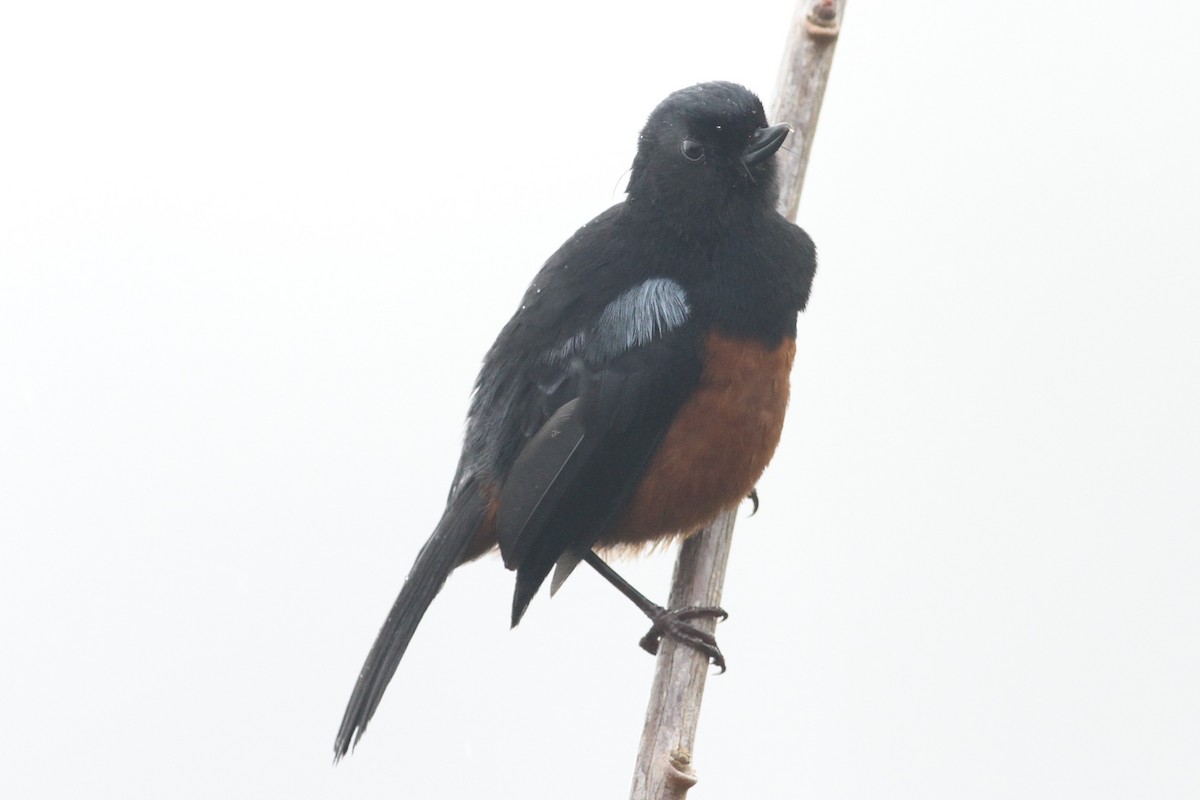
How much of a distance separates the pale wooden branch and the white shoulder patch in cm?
70

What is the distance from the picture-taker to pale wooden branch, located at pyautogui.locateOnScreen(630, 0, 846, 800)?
3.70 metres

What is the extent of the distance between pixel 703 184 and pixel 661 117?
26cm

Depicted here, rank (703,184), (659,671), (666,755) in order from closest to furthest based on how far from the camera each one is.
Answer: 1. (666,755)
2. (659,671)
3. (703,184)

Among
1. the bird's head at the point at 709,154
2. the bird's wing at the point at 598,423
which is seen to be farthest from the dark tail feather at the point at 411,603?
the bird's head at the point at 709,154

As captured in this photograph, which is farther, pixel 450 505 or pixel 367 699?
pixel 450 505

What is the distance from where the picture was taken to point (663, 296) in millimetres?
4125

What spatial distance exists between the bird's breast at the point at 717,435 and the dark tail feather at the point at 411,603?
55 centimetres

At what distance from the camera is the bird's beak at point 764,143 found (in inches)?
161

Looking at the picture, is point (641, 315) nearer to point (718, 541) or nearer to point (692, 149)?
point (692, 149)

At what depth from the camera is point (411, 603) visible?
13.5ft

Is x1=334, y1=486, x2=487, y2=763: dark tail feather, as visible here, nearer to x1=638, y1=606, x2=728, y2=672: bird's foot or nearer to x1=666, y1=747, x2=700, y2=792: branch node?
x1=638, y1=606, x2=728, y2=672: bird's foot

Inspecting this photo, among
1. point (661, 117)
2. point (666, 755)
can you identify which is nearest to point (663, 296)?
point (661, 117)

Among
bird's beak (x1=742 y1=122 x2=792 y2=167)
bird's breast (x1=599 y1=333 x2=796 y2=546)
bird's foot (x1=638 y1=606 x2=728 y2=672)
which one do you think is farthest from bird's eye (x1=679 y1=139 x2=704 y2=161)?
bird's foot (x1=638 y1=606 x2=728 y2=672)

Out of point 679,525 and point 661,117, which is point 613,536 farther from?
point 661,117
